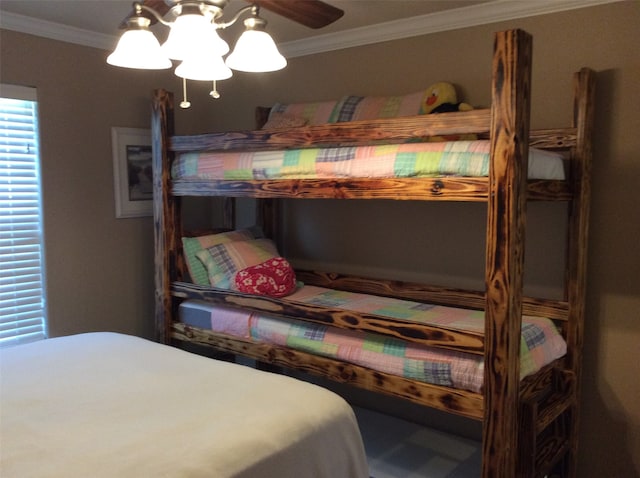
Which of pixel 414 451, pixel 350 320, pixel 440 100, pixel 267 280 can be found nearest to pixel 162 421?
pixel 350 320

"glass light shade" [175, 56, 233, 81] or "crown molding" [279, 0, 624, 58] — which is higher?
"crown molding" [279, 0, 624, 58]

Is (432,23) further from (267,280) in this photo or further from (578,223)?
(267,280)

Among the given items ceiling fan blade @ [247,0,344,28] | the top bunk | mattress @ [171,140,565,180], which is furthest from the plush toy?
ceiling fan blade @ [247,0,344,28]

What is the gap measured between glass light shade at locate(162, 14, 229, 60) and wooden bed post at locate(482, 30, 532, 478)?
3.12 feet

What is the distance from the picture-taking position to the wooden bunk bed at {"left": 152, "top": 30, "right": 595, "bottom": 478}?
1.95 m

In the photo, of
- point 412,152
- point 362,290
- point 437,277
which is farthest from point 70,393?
point 437,277

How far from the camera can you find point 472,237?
2889 millimetres

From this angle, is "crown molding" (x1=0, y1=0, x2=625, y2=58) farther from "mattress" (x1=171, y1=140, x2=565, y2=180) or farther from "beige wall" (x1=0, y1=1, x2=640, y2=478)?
"mattress" (x1=171, y1=140, x2=565, y2=180)

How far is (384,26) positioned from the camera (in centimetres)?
303

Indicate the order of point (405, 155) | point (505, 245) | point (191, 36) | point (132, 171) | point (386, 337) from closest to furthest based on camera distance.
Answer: point (191, 36) → point (505, 245) → point (405, 155) → point (386, 337) → point (132, 171)

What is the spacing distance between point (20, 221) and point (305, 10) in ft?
6.67

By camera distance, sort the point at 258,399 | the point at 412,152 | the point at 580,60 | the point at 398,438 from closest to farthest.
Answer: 1. the point at 258,399
2. the point at 412,152
3. the point at 580,60
4. the point at 398,438

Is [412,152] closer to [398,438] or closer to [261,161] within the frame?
[261,161]

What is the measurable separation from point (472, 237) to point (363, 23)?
1262 mm
